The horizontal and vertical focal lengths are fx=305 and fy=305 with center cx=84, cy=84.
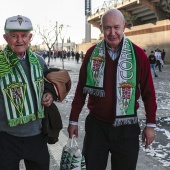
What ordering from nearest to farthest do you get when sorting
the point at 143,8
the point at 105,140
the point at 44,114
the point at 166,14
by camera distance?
the point at 44,114, the point at 105,140, the point at 166,14, the point at 143,8

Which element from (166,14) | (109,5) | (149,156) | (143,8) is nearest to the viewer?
(149,156)

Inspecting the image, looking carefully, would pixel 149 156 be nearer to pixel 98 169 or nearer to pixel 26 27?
pixel 98 169

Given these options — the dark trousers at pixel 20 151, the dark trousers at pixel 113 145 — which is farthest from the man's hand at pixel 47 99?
the dark trousers at pixel 113 145

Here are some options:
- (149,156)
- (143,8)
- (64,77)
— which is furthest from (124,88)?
(143,8)

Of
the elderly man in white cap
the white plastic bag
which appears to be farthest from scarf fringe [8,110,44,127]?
the white plastic bag

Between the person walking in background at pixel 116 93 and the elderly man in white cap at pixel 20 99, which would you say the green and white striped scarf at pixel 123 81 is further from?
the elderly man in white cap at pixel 20 99

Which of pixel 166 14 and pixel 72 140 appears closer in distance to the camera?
pixel 72 140

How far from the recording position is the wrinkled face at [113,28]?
7.87ft

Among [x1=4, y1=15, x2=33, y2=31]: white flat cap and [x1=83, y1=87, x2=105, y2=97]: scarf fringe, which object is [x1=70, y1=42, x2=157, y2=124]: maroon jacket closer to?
[x1=83, y1=87, x2=105, y2=97]: scarf fringe

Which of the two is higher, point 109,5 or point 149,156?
point 109,5

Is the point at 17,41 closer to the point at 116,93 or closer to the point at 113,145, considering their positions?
the point at 116,93

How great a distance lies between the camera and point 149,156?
4.11 m

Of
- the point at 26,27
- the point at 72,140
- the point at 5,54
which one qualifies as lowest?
the point at 72,140

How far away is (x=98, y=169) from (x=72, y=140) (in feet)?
1.09
